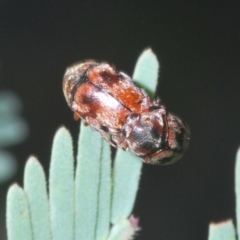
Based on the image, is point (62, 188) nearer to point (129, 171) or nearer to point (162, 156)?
point (129, 171)

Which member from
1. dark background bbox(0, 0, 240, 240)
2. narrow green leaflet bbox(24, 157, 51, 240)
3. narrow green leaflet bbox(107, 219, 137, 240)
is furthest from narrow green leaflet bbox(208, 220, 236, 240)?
dark background bbox(0, 0, 240, 240)

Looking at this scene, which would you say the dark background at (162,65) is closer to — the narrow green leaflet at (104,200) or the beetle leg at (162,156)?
the beetle leg at (162,156)

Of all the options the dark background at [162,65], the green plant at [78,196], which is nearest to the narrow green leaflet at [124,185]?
the green plant at [78,196]

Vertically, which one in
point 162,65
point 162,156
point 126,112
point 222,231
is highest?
point 162,65

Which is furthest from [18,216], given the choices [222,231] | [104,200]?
[222,231]

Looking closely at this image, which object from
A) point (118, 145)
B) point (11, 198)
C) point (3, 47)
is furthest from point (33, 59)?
point (11, 198)

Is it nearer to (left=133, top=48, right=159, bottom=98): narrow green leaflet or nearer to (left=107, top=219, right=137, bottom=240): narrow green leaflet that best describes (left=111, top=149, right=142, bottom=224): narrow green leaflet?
(left=107, top=219, right=137, bottom=240): narrow green leaflet
